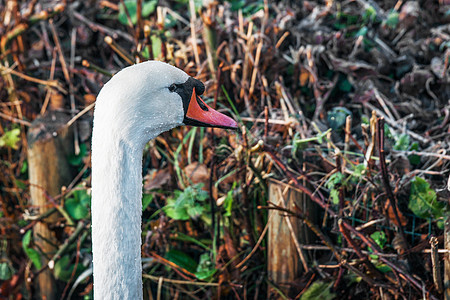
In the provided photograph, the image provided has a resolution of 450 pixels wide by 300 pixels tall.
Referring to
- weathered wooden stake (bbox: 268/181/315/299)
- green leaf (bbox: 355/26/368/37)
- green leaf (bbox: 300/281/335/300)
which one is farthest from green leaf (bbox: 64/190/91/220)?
green leaf (bbox: 355/26/368/37)

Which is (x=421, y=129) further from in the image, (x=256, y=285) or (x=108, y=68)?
(x=108, y=68)

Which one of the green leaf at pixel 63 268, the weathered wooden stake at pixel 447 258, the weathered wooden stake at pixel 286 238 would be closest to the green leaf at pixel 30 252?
the green leaf at pixel 63 268

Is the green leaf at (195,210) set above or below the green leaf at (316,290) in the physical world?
above

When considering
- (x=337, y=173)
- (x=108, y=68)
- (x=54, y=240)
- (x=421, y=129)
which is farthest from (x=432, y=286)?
(x=108, y=68)

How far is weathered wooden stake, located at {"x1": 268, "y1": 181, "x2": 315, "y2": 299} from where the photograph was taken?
2.29m

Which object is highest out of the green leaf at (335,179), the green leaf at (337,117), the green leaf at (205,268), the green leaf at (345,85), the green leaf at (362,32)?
the green leaf at (362,32)

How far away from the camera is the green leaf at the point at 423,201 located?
2.05 metres

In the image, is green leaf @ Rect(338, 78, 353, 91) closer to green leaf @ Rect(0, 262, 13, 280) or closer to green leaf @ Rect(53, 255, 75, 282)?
green leaf @ Rect(53, 255, 75, 282)

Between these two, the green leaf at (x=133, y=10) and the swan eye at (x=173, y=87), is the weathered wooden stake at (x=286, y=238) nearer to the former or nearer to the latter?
the swan eye at (x=173, y=87)

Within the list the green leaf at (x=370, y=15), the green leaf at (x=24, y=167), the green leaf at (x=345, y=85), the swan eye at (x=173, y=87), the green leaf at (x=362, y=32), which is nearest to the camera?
the swan eye at (x=173, y=87)

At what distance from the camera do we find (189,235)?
2.64 m

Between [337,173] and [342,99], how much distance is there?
38.8 inches

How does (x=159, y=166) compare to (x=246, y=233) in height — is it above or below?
above

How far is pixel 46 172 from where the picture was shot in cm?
295
